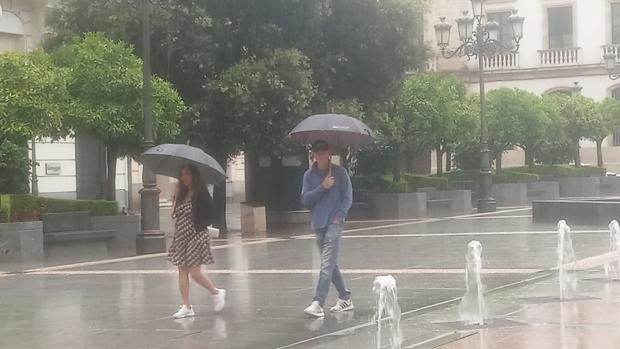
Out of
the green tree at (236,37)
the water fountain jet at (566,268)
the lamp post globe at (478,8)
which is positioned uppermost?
the lamp post globe at (478,8)

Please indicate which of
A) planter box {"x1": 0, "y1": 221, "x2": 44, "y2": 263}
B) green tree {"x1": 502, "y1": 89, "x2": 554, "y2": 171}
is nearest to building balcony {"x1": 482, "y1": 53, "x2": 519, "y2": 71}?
green tree {"x1": 502, "y1": 89, "x2": 554, "y2": 171}

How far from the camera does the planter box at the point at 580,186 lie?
1645 inches

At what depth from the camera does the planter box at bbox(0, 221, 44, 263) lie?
18.2m

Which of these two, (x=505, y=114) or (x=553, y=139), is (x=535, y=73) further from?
(x=505, y=114)

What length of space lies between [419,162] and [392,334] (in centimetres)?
3849

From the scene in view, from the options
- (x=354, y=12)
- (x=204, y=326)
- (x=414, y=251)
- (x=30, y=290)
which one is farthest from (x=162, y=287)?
(x=354, y=12)

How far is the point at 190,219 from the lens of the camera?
1018 centimetres

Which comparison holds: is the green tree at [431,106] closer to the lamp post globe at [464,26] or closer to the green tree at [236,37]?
the lamp post globe at [464,26]

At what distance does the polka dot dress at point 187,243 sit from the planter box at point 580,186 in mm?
33666

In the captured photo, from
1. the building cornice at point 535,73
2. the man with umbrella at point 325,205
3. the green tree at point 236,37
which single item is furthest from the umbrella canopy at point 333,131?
the building cornice at point 535,73

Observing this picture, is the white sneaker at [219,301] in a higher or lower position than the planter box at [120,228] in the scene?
lower

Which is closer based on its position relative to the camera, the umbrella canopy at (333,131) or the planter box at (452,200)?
the umbrella canopy at (333,131)

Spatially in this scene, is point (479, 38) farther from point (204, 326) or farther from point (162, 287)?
point (204, 326)

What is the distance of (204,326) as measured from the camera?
31.4ft
